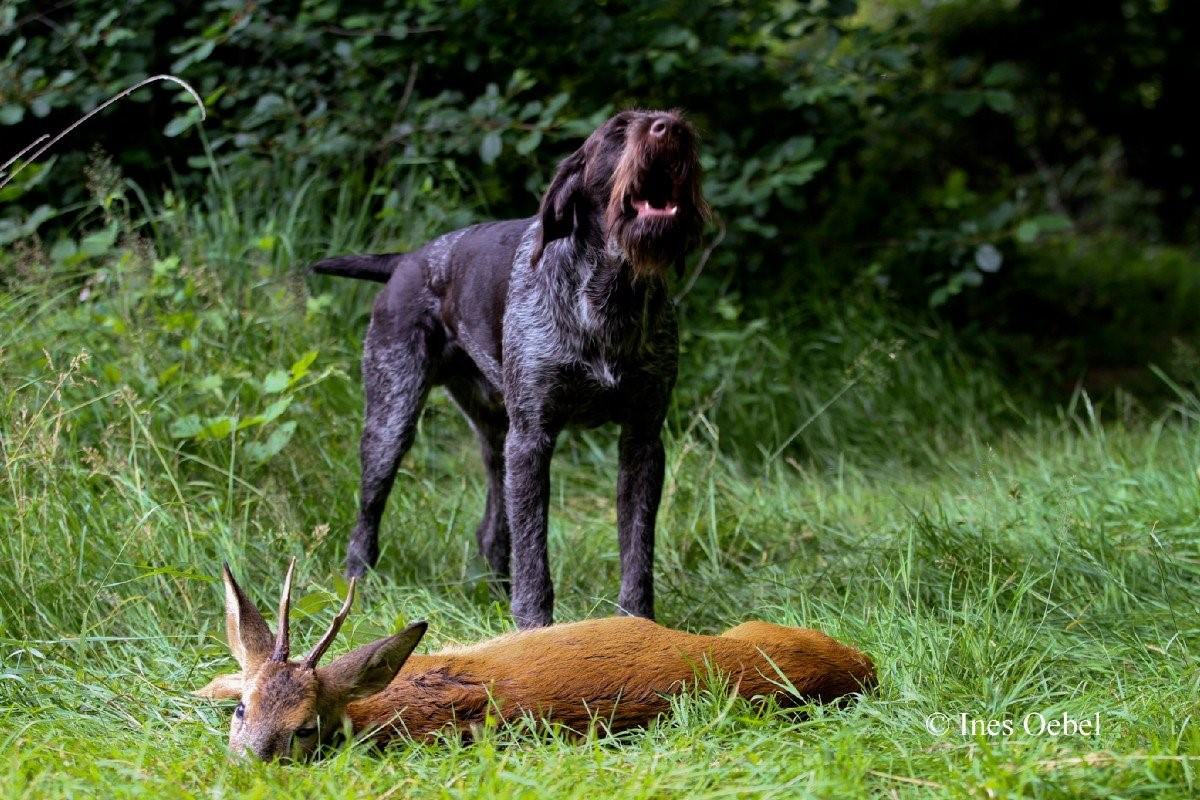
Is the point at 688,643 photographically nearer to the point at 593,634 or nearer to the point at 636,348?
the point at 593,634

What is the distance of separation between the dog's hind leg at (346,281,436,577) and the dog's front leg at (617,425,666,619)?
87cm

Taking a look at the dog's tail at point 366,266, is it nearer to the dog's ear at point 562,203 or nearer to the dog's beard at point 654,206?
the dog's ear at point 562,203

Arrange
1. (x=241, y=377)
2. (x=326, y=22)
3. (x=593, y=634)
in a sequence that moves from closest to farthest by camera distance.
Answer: (x=593, y=634)
(x=241, y=377)
(x=326, y=22)

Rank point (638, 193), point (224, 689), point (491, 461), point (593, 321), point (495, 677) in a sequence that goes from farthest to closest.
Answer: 1. point (491, 461)
2. point (593, 321)
3. point (638, 193)
4. point (224, 689)
5. point (495, 677)

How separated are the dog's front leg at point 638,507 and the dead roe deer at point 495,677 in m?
0.84

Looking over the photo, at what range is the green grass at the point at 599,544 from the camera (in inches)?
119

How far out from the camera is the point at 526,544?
4.34m

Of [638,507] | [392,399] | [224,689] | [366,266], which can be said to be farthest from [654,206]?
[224,689]

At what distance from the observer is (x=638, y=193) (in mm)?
4133

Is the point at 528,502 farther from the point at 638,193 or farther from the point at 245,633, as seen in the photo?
the point at 245,633

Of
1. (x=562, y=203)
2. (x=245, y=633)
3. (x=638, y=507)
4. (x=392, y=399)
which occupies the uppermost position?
(x=562, y=203)

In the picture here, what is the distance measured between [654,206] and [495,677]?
1.60 m

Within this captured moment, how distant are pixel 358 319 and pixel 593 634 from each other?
3.38 m

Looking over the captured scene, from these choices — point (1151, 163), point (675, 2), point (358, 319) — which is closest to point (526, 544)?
point (358, 319)
